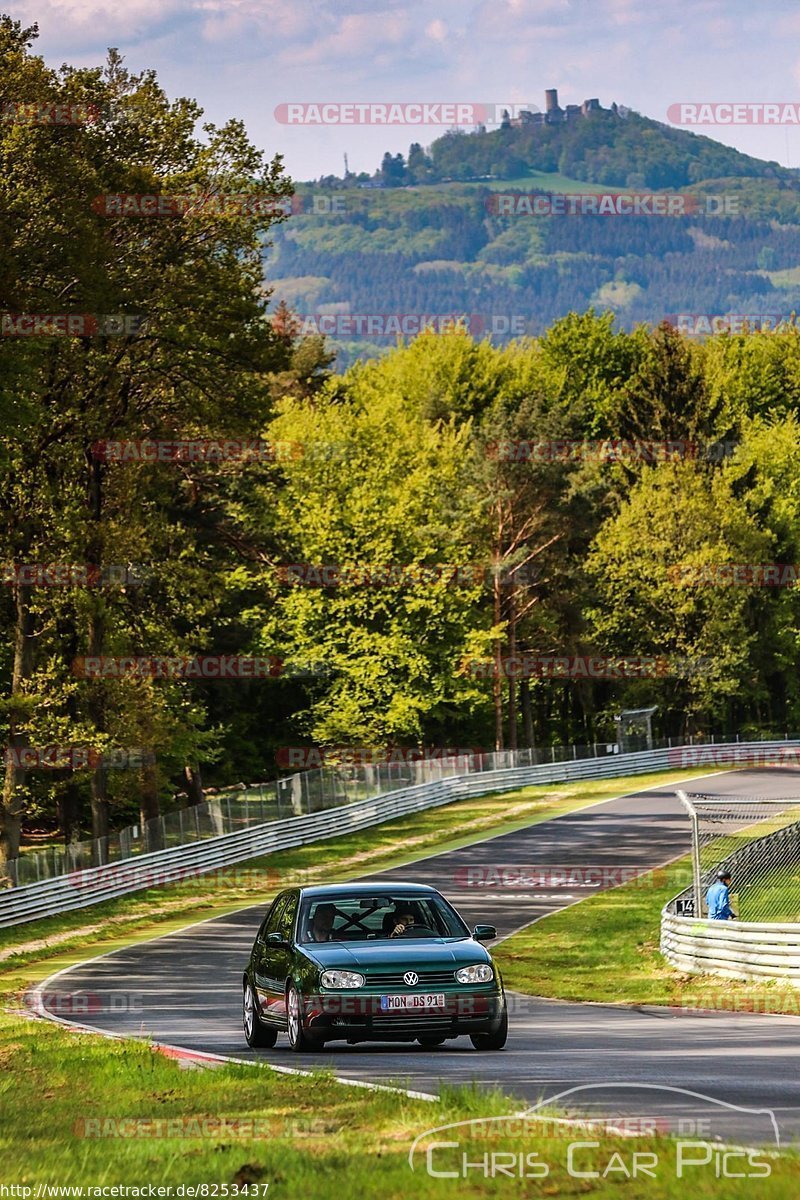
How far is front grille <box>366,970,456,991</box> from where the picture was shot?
14.0 metres

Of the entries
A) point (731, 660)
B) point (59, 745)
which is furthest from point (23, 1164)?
point (731, 660)

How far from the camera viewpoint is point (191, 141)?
3894 cm

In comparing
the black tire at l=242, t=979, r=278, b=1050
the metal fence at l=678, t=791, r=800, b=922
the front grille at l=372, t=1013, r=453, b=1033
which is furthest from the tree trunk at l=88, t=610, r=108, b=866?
the front grille at l=372, t=1013, r=453, b=1033

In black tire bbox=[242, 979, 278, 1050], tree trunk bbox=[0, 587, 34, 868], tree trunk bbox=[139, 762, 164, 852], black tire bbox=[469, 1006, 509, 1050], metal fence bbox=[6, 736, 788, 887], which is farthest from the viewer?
tree trunk bbox=[139, 762, 164, 852]

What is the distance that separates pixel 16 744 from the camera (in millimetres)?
39031

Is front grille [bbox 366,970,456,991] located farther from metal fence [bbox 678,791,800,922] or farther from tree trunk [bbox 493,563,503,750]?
tree trunk [bbox 493,563,503,750]

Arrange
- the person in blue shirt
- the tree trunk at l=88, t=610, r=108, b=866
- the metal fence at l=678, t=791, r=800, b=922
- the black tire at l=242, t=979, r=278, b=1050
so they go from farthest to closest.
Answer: the tree trunk at l=88, t=610, r=108, b=866 → the metal fence at l=678, t=791, r=800, b=922 → the person in blue shirt → the black tire at l=242, t=979, r=278, b=1050

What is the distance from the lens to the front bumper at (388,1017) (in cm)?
1399

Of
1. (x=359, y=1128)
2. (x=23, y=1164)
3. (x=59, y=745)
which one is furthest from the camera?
(x=59, y=745)

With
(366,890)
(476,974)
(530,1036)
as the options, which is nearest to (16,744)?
(530,1036)

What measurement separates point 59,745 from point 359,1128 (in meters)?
30.5

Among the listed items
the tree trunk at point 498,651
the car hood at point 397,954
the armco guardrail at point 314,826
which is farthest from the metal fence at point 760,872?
the tree trunk at point 498,651

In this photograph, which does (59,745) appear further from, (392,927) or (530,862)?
(392,927)

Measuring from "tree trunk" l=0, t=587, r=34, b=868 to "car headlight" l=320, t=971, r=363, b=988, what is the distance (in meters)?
24.4
